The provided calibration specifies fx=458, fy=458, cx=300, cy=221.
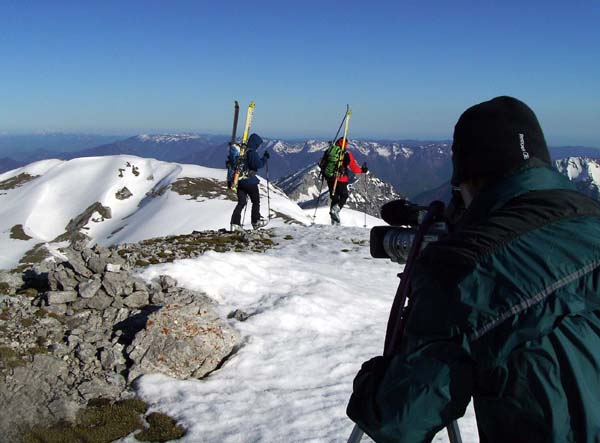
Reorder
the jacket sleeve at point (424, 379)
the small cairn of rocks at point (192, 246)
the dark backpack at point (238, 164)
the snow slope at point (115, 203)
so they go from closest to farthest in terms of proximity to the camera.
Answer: the jacket sleeve at point (424, 379) → the small cairn of rocks at point (192, 246) → the dark backpack at point (238, 164) → the snow slope at point (115, 203)

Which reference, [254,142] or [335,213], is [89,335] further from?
[335,213]

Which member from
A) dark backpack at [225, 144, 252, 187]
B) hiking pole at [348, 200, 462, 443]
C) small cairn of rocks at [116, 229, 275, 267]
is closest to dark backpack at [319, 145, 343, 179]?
small cairn of rocks at [116, 229, 275, 267]

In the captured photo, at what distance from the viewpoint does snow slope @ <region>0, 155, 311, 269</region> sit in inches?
2391

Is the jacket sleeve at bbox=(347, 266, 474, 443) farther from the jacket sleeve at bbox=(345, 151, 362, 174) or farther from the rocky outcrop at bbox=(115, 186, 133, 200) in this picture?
the rocky outcrop at bbox=(115, 186, 133, 200)

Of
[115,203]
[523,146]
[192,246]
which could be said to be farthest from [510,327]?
[115,203]

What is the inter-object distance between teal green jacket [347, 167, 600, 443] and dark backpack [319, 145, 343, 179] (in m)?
20.9

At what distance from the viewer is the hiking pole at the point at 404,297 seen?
9.53 ft

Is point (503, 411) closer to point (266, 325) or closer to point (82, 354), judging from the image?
point (82, 354)

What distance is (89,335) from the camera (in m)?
10.2

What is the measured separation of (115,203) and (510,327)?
9036cm

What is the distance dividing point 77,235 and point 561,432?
260 ft

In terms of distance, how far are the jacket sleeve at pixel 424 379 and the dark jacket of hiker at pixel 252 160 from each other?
686 inches

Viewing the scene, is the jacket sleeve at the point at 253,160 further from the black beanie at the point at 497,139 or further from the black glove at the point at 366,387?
the black glove at the point at 366,387

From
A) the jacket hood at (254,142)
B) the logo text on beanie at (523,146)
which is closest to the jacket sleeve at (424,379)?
the logo text on beanie at (523,146)
